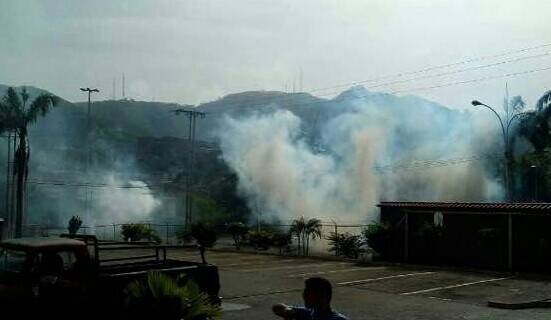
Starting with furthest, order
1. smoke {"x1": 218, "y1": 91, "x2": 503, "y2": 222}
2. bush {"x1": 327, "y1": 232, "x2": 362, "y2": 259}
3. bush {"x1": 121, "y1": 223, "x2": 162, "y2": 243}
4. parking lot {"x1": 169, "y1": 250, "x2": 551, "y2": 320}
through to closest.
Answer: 1. smoke {"x1": 218, "y1": 91, "x2": 503, "y2": 222}
2. bush {"x1": 121, "y1": 223, "x2": 162, "y2": 243}
3. bush {"x1": 327, "y1": 232, "x2": 362, "y2": 259}
4. parking lot {"x1": 169, "y1": 250, "x2": 551, "y2": 320}

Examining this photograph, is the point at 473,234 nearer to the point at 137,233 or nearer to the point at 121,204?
the point at 137,233

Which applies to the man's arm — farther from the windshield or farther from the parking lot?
the parking lot

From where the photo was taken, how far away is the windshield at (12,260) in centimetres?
838

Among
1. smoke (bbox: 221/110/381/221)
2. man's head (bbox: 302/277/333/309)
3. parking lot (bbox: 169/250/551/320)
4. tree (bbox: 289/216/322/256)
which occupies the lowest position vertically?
parking lot (bbox: 169/250/551/320)

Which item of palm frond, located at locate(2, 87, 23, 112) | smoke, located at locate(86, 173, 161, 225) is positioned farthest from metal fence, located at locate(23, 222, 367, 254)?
smoke, located at locate(86, 173, 161, 225)

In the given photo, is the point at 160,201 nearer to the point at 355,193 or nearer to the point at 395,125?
the point at 355,193

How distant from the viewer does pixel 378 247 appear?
24.5 m

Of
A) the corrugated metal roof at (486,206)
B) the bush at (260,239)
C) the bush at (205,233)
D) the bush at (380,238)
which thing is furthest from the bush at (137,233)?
the corrugated metal roof at (486,206)

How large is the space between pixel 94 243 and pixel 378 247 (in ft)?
54.7

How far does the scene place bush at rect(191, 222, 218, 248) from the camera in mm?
31859

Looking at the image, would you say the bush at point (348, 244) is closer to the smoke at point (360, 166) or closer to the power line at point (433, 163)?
the smoke at point (360, 166)

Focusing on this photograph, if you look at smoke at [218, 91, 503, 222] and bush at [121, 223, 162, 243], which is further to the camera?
smoke at [218, 91, 503, 222]

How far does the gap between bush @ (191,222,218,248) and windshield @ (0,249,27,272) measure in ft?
75.8

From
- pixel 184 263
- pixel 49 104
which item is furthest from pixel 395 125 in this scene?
pixel 184 263
